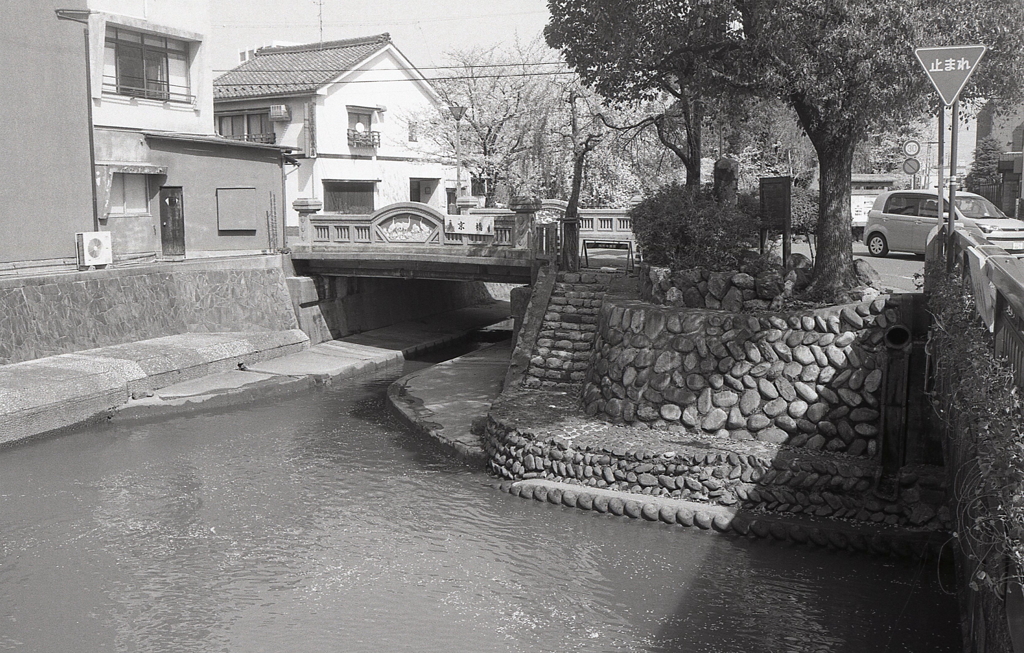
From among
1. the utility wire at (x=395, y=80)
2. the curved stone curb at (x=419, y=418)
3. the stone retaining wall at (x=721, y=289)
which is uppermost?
the utility wire at (x=395, y=80)

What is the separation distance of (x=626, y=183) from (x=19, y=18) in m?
Result: 25.2

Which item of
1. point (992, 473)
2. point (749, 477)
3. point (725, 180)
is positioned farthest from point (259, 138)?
point (992, 473)

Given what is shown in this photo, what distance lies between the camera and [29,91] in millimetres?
23500

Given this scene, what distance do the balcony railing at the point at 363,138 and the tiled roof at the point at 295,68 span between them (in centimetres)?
263

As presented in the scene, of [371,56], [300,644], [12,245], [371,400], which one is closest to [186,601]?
[300,644]

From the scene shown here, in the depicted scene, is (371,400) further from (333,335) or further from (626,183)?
(626,183)

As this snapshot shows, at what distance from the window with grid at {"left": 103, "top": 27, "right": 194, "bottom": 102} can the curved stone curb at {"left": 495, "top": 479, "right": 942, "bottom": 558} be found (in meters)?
18.8

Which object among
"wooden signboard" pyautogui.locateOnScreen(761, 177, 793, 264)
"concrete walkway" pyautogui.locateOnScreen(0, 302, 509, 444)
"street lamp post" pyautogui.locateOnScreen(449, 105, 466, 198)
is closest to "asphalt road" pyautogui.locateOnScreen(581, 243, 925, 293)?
"wooden signboard" pyautogui.locateOnScreen(761, 177, 793, 264)

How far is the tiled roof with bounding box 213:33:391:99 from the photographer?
3966cm

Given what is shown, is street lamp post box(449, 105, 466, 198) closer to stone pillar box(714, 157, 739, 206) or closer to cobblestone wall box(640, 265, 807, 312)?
stone pillar box(714, 157, 739, 206)

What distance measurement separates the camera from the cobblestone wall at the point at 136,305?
2059 centimetres

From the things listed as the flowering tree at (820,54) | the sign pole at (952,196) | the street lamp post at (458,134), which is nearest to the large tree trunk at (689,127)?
the flowering tree at (820,54)

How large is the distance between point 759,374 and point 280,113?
1154 inches

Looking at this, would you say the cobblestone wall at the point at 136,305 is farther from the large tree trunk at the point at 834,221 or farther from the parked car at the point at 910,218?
the large tree trunk at the point at 834,221
